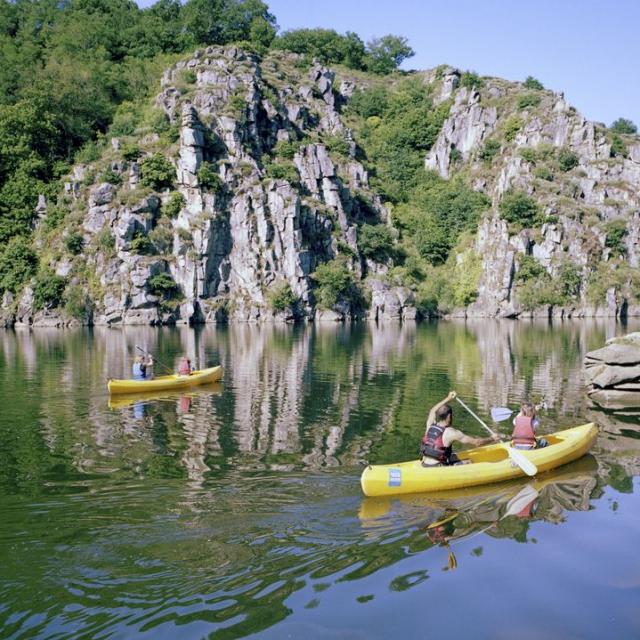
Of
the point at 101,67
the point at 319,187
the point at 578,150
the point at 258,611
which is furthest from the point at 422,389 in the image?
the point at 101,67

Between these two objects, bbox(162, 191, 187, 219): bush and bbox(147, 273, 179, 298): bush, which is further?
bbox(162, 191, 187, 219): bush

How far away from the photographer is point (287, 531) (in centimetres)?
1294

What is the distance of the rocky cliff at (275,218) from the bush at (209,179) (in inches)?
8.4

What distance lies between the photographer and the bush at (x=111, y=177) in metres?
96.6

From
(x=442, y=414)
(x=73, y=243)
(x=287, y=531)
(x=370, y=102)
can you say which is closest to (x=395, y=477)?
(x=442, y=414)

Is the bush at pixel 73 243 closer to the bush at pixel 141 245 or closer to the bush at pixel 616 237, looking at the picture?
the bush at pixel 141 245

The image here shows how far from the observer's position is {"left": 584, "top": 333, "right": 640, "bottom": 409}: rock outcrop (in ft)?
95.7

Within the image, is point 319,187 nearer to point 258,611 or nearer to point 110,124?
point 110,124

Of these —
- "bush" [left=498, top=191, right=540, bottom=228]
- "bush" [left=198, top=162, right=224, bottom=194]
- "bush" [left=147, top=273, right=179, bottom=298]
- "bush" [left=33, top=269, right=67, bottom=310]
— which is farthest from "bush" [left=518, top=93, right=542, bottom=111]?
"bush" [left=33, top=269, right=67, bottom=310]

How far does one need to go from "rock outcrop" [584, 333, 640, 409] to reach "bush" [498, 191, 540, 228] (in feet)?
266

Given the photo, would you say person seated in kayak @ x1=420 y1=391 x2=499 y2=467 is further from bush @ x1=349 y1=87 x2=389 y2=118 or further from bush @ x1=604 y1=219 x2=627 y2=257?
bush @ x1=349 y1=87 x2=389 y2=118

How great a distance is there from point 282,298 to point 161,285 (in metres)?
17.5

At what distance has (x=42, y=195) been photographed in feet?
334

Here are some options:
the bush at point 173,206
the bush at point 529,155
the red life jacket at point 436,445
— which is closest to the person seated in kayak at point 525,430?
the red life jacket at point 436,445
